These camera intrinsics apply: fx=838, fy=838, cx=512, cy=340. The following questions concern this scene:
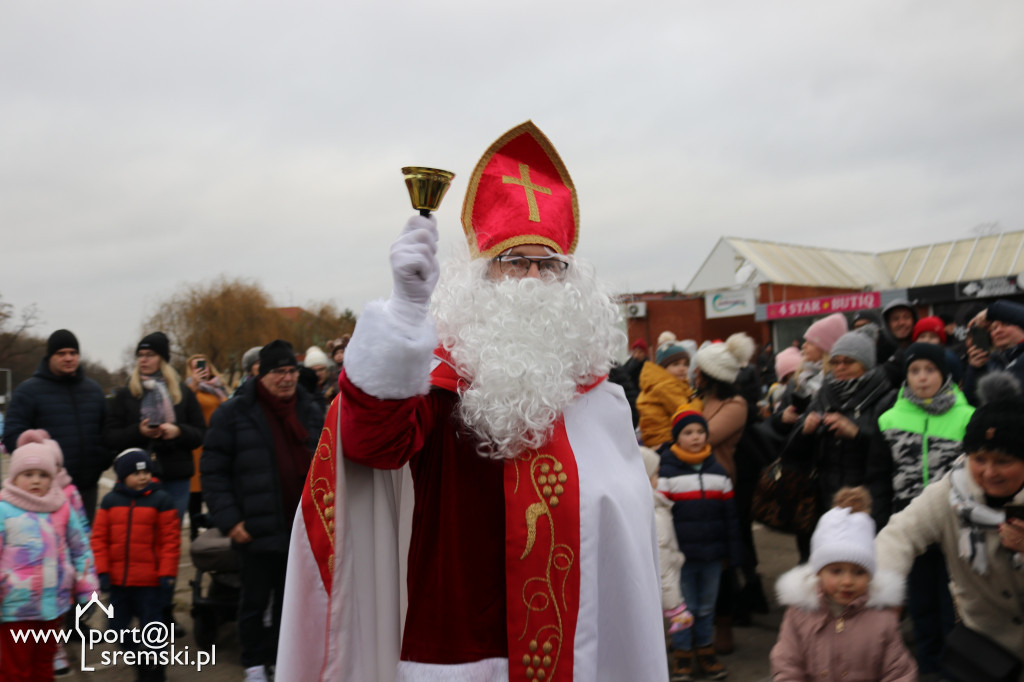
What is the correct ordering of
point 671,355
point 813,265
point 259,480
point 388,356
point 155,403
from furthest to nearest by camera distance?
point 813,265
point 671,355
point 155,403
point 259,480
point 388,356

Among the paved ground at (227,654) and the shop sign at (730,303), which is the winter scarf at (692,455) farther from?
the shop sign at (730,303)

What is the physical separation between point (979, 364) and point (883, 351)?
2.81 feet

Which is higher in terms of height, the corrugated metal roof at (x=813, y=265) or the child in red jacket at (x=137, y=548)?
the corrugated metal roof at (x=813, y=265)

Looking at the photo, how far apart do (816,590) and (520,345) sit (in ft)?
6.33

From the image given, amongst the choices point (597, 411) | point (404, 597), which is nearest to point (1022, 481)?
point (597, 411)

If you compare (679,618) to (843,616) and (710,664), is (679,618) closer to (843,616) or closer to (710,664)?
(710,664)

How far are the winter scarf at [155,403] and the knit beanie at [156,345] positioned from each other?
0.20 m

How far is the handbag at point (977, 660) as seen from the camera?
298 centimetres

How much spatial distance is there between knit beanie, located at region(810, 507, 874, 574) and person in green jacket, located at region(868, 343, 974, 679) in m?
1.31

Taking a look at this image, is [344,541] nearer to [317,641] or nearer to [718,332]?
[317,641]

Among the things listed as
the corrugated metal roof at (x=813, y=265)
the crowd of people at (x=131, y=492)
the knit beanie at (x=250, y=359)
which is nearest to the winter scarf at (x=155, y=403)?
the crowd of people at (x=131, y=492)

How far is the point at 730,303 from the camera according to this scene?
1165 inches

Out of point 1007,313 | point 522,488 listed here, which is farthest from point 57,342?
point 1007,313

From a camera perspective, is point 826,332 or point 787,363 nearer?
point 826,332
